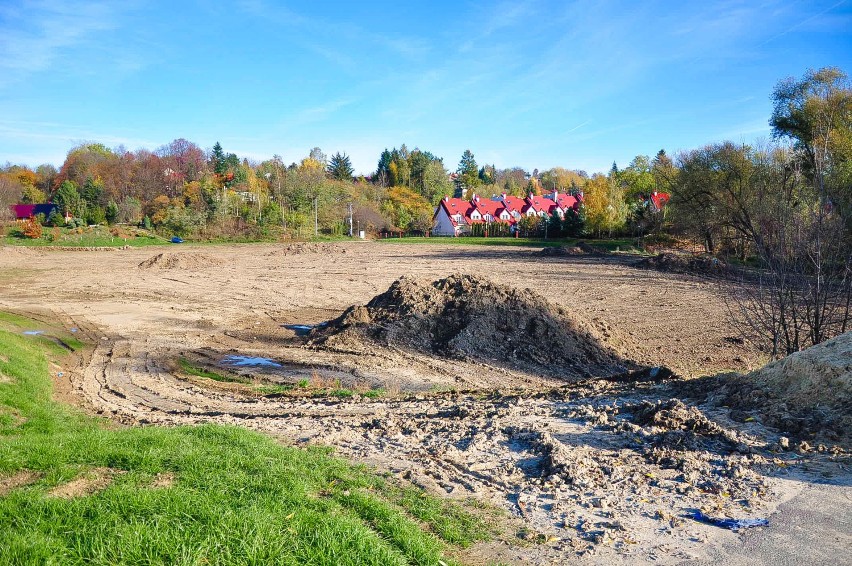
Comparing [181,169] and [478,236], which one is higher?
[181,169]

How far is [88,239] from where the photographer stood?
57.2 m

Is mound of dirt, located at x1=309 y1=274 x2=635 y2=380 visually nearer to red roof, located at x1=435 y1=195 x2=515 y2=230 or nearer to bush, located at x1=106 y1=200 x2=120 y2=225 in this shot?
bush, located at x1=106 y1=200 x2=120 y2=225

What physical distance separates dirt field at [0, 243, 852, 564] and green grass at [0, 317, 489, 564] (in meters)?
0.72

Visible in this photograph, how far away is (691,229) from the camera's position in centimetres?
4388

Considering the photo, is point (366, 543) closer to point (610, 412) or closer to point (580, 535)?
point (580, 535)

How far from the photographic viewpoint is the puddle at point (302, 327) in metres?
19.5

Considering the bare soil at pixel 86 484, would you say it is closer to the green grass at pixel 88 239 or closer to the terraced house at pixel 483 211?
the green grass at pixel 88 239

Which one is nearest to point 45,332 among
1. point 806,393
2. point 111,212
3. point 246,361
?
point 246,361

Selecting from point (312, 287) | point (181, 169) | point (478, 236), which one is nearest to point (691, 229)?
point (312, 287)

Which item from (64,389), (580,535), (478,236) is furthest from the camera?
(478,236)

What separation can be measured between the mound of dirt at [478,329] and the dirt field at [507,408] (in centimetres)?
52

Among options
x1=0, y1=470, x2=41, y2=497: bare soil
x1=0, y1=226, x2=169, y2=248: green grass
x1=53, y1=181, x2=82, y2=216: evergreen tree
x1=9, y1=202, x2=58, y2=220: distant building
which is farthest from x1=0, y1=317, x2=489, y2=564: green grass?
x1=9, y1=202, x2=58, y2=220: distant building

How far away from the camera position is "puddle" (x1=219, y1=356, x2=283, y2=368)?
1586cm

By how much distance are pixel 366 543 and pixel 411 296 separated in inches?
563
